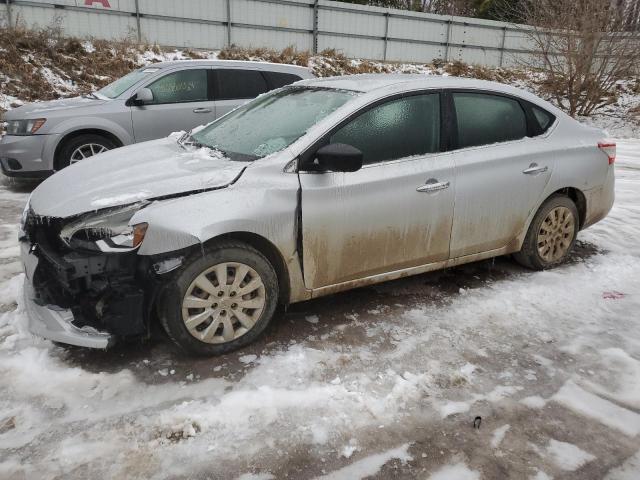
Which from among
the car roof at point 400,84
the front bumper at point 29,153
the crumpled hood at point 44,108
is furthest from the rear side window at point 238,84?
the car roof at point 400,84

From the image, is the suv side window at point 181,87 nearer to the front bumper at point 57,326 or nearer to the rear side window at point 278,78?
the rear side window at point 278,78

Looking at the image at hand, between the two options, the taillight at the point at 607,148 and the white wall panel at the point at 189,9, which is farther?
the white wall panel at the point at 189,9

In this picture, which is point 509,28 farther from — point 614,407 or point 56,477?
point 56,477

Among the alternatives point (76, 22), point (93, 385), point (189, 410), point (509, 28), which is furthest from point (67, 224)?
point (509, 28)

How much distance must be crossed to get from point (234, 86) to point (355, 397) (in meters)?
5.87

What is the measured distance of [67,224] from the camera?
277cm

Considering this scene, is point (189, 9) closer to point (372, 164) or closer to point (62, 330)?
point (372, 164)

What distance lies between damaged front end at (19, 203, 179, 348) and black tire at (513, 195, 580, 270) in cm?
307

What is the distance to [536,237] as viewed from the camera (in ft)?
14.1

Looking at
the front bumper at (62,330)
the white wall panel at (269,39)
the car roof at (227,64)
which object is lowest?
the front bumper at (62,330)

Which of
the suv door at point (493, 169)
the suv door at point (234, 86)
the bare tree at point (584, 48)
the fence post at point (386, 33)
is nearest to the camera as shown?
the suv door at point (493, 169)

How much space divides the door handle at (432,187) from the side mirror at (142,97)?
15.5 feet

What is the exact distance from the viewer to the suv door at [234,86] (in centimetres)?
739

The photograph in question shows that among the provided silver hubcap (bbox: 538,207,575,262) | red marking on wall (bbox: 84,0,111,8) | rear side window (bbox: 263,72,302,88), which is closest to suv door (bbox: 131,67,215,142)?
rear side window (bbox: 263,72,302,88)
